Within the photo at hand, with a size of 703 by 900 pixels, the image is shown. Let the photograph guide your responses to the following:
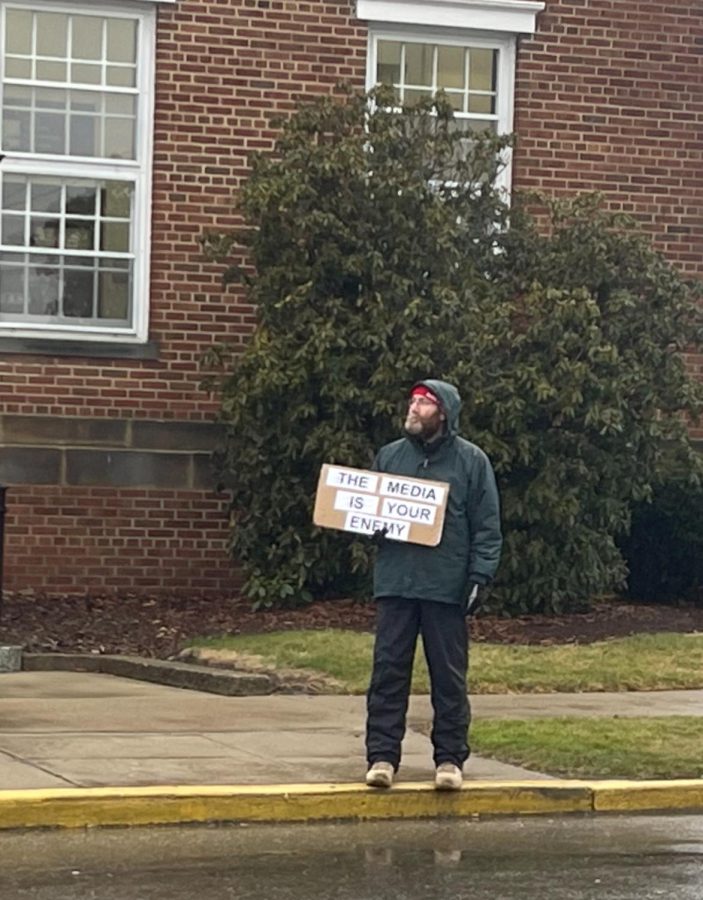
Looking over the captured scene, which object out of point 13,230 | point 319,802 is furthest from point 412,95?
point 319,802

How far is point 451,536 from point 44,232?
29.5ft

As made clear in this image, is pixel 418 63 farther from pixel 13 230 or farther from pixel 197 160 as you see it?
pixel 13 230

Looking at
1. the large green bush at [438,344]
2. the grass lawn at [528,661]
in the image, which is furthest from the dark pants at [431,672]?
the large green bush at [438,344]

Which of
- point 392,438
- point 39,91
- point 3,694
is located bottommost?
point 3,694

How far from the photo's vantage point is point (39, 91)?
1720 cm

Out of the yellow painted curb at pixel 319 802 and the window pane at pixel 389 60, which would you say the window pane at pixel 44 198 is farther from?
the yellow painted curb at pixel 319 802

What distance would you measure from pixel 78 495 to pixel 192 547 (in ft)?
3.64

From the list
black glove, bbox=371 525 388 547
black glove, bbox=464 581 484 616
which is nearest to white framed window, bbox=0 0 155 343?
black glove, bbox=371 525 388 547

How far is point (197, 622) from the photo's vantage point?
620 inches

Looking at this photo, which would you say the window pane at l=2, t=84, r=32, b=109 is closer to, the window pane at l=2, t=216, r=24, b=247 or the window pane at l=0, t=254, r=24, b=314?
the window pane at l=2, t=216, r=24, b=247

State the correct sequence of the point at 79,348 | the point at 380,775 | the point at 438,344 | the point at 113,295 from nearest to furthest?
the point at 380,775 < the point at 438,344 < the point at 79,348 < the point at 113,295

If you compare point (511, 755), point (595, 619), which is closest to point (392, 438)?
point (595, 619)

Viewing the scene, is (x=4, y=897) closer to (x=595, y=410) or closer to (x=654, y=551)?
(x=595, y=410)

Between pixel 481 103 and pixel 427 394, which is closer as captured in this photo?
pixel 427 394
